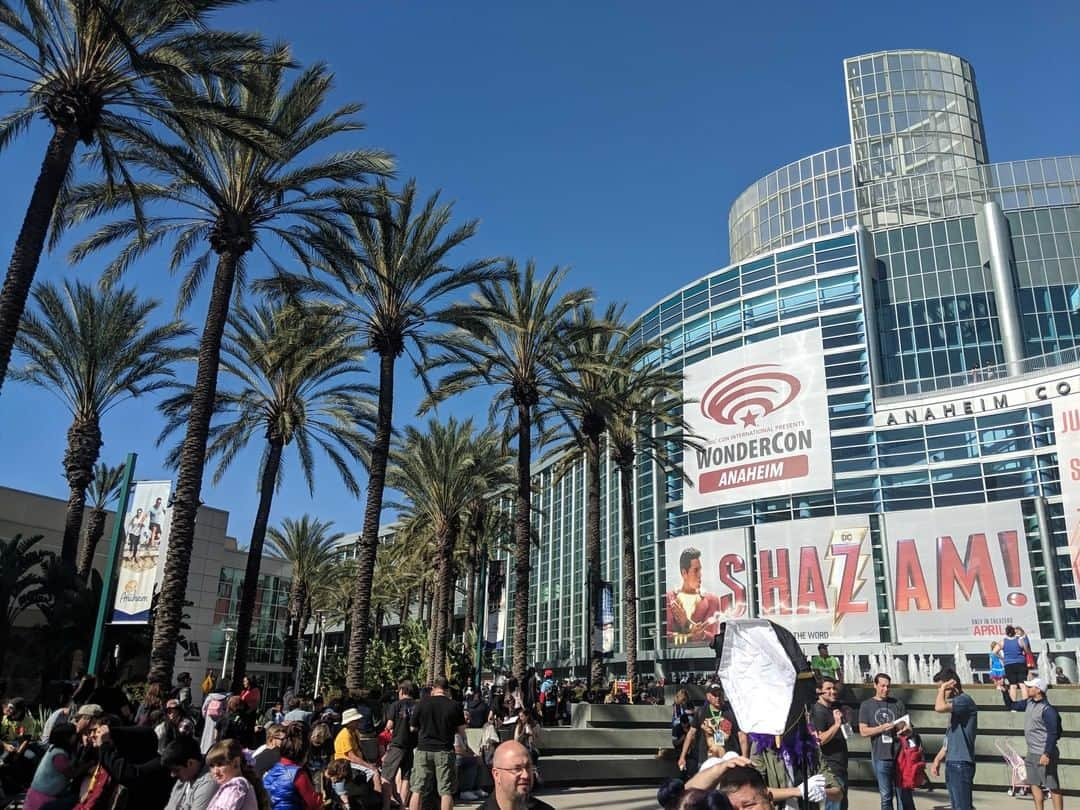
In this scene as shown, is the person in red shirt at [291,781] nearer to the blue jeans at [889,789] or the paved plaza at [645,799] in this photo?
the paved plaza at [645,799]

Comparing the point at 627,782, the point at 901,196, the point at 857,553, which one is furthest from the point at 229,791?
the point at 901,196

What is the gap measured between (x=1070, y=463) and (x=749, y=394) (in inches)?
705

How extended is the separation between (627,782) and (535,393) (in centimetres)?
1197

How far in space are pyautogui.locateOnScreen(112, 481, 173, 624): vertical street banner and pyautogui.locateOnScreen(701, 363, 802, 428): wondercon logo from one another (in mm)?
40498

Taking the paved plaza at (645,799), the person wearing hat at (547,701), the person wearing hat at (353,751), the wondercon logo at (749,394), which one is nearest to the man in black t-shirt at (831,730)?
the paved plaza at (645,799)

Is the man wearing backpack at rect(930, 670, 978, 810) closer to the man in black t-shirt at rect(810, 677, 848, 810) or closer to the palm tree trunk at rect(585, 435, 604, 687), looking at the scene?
the man in black t-shirt at rect(810, 677, 848, 810)

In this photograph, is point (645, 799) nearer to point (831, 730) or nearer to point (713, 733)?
point (713, 733)

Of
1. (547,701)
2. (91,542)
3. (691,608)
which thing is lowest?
(547,701)

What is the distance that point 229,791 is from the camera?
196 inches

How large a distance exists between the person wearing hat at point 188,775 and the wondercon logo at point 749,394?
48.7 meters

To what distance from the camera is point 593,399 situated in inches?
976

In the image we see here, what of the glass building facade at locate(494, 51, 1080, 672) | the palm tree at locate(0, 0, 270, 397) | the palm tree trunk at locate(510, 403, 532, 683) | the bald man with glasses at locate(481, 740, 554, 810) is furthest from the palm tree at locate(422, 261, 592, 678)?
the glass building facade at locate(494, 51, 1080, 672)

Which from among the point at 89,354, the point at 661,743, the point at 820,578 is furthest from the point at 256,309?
the point at 820,578

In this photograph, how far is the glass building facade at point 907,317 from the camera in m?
44.4
